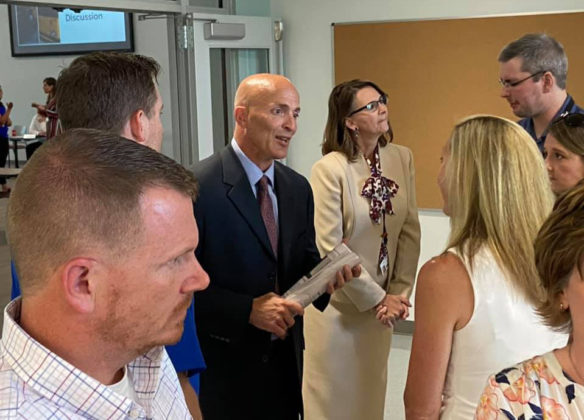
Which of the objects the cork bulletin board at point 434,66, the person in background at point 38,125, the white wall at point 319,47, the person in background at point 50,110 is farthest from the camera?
the person in background at point 38,125

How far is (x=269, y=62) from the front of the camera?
5.32 m

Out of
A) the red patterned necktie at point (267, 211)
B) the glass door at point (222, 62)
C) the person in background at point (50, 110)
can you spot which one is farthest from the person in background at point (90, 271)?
the person in background at point (50, 110)

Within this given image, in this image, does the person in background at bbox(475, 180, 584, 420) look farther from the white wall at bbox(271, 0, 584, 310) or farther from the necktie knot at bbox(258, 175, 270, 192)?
the white wall at bbox(271, 0, 584, 310)

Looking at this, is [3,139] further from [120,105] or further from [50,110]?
[120,105]

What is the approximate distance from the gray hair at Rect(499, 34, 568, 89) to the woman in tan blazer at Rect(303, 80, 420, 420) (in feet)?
2.14

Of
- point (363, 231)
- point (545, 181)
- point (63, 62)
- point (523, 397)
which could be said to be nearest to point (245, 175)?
point (363, 231)

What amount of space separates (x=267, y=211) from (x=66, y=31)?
15.7ft

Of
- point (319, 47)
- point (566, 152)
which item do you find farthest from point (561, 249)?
point (319, 47)

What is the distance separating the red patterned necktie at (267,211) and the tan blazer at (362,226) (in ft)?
1.78

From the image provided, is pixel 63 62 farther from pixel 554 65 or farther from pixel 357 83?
pixel 554 65

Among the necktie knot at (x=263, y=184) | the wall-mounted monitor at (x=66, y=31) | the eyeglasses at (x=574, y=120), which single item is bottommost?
the necktie knot at (x=263, y=184)

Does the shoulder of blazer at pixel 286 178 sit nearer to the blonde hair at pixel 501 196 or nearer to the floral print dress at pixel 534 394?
the blonde hair at pixel 501 196

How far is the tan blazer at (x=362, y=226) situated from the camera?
125 inches

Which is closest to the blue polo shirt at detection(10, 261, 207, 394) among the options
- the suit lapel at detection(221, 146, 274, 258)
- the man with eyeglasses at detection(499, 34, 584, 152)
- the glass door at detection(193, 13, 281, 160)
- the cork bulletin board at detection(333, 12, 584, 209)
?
the suit lapel at detection(221, 146, 274, 258)
